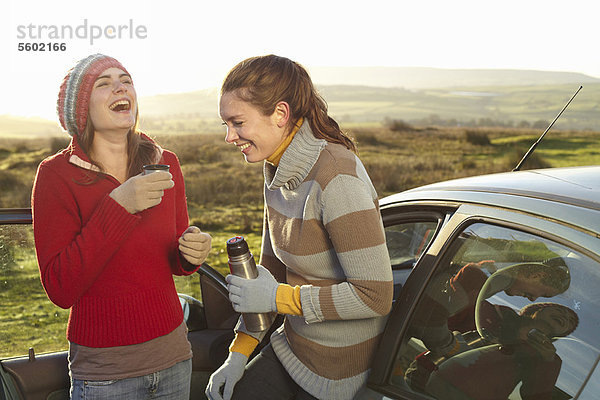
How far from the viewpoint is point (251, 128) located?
191 cm

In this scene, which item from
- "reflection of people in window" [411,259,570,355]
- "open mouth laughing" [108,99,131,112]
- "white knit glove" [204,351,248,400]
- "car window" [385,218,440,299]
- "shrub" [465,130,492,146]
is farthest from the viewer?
"shrub" [465,130,492,146]

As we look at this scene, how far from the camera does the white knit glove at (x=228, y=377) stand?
2.04 m

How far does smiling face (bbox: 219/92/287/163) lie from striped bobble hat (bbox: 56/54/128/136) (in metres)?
0.44

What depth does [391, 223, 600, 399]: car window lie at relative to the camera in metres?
1.37

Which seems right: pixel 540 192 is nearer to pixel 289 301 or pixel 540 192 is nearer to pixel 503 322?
pixel 503 322

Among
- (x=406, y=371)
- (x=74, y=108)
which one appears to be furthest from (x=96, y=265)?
(x=406, y=371)

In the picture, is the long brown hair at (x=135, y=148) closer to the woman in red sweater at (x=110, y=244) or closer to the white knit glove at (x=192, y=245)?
the woman in red sweater at (x=110, y=244)

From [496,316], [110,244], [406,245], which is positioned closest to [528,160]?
[406,245]

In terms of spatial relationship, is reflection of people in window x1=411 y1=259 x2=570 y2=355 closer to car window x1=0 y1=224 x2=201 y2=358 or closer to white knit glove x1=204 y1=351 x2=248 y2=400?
white knit glove x1=204 y1=351 x2=248 y2=400

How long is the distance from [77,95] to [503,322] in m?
1.49

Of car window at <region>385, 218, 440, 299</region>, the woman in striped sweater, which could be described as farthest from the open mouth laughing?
car window at <region>385, 218, 440, 299</region>

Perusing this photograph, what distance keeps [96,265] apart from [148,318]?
275mm

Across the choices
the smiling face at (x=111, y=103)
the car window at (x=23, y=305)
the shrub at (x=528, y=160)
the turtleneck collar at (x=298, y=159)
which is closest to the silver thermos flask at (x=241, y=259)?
the turtleneck collar at (x=298, y=159)

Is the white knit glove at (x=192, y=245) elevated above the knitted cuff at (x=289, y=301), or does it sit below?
above
